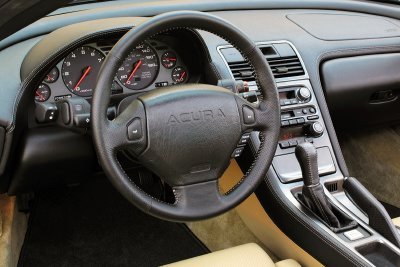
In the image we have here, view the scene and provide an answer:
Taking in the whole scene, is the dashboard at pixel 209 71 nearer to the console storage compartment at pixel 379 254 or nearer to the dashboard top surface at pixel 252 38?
the dashboard top surface at pixel 252 38

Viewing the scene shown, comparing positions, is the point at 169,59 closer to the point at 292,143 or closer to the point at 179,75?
the point at 179,75

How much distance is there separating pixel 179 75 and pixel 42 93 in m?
0.41

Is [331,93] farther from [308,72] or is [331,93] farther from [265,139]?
[265,139]

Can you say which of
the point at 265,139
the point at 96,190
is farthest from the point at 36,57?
the point at 96,190

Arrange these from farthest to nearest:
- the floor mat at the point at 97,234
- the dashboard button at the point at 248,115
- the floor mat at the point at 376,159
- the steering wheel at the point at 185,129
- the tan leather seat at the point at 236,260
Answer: the floor mat at the point at 376,159, the floor mat at the point at 97,234, the tan leather seat at the point at 236,260, the dashboard button at the point at 248,115, the steering wheel at the point at 185,129

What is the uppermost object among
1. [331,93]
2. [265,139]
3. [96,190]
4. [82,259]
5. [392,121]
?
[265,139]

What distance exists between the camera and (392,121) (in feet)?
8.31

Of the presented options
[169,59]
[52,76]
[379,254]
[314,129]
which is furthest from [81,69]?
[379,254]

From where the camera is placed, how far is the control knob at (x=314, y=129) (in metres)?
1.90

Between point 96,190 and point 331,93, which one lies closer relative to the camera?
point 331,93

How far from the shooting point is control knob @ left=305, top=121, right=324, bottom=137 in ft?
6.24

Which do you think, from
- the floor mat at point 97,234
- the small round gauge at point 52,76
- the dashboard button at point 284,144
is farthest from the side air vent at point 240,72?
the floor mat at point 97,234

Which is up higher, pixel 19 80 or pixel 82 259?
pixel 19 80

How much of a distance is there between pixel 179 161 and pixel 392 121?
1.54 meters
